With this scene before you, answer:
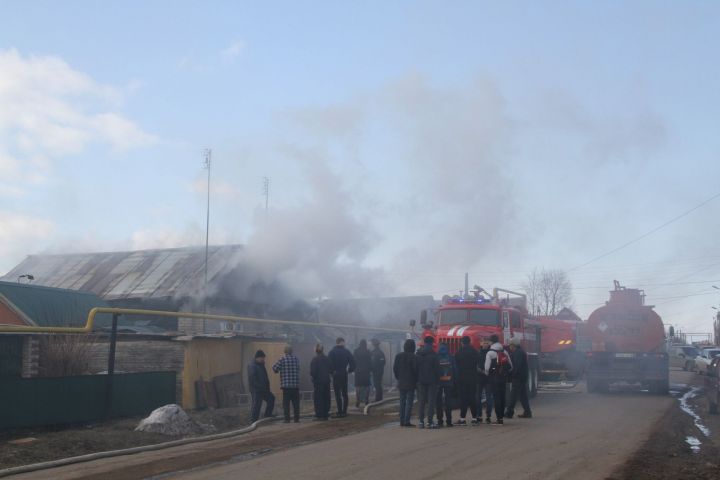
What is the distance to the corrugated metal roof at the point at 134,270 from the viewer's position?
115ft

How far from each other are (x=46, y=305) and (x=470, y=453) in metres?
20.0

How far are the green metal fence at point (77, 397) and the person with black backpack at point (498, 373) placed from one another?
279 inches

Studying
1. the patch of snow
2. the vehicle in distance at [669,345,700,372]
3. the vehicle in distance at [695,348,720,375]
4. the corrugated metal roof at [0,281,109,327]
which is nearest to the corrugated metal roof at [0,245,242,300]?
the corrugated metal roof at [0,281,109,327]

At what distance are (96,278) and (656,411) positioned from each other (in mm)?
29741

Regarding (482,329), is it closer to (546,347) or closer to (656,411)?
(656,411)

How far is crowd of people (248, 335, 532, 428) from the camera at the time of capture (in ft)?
50.1

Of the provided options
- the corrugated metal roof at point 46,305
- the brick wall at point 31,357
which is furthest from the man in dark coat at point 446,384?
the corrugated metal roof at point 46,305

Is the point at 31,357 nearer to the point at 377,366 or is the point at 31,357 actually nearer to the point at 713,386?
the point at 377,366

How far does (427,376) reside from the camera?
1513 centimetres

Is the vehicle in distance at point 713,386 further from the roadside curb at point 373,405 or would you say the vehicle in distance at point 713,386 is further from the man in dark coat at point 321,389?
the man in dark coat at point 321,389

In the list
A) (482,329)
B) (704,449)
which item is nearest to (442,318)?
(482,329)

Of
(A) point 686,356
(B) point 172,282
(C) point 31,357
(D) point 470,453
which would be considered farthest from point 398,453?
(A) point 686,356

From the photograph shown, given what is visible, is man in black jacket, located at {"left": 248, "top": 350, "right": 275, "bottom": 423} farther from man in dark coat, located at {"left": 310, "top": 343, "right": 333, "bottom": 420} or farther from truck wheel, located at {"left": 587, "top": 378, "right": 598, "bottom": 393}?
truck wheel, located at {"left": 587, "top": 378, "right": 598, "bottom": 393}

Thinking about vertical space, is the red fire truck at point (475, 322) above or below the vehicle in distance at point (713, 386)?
above
